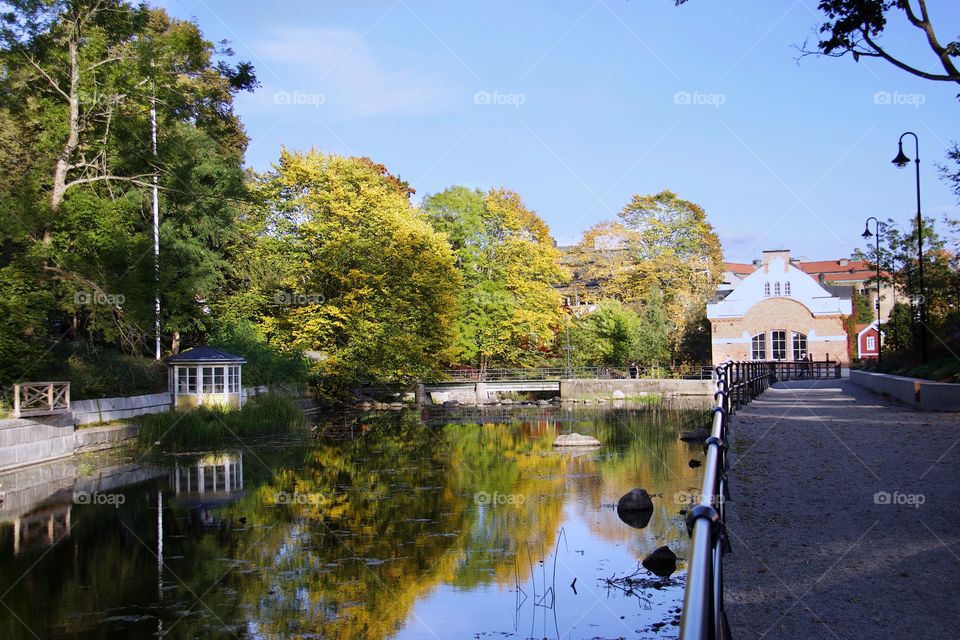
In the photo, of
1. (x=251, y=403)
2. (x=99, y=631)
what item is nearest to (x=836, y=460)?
(x=99, y=631)

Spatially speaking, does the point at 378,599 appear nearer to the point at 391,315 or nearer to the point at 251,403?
the point at 251,403

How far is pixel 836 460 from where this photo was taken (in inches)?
462

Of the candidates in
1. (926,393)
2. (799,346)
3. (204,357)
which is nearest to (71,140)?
(204,357)

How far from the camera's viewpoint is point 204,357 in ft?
88.9

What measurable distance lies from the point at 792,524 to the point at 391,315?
31692mm

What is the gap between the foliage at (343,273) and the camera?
37812 mm

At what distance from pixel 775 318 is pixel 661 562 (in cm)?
4809

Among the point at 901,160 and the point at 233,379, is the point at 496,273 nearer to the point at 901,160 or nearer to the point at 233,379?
the point at 233,379

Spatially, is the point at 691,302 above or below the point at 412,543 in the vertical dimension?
above

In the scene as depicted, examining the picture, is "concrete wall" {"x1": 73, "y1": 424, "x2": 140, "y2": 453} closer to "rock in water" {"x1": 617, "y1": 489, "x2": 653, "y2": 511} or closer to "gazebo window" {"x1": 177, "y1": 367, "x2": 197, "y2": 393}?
"gazebo window" {"x1": 177, "y1": 367, "x2": 197, "y2": 393}

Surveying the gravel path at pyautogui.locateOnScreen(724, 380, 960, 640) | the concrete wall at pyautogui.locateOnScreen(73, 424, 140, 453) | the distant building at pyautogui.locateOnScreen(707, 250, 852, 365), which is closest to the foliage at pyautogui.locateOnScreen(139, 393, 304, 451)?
the concrete wall at pyautogui.locateOnScreen(73, 424, 140, 453)

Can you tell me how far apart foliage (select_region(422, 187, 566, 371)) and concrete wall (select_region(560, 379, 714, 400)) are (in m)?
3.77

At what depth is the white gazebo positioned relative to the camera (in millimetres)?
26953

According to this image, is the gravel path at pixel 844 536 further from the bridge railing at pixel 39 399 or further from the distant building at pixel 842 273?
the distant building at pixel 842 273
